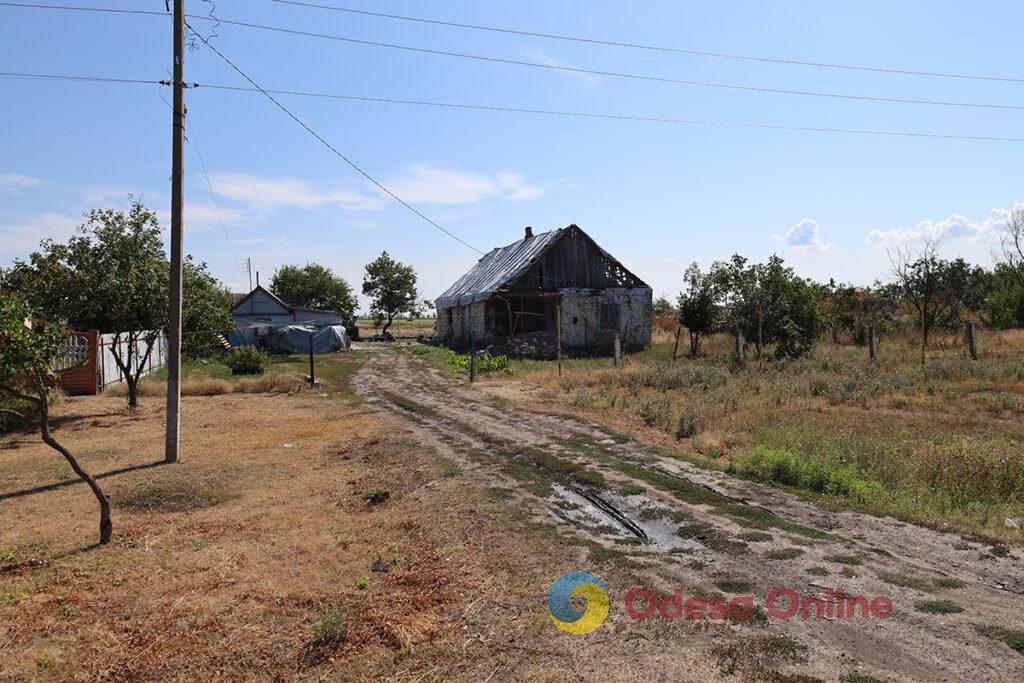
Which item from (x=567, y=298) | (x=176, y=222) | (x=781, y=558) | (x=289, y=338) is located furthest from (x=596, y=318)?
(x=781, y=558)

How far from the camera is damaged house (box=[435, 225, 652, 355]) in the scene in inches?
1337

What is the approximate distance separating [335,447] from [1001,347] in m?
25.1

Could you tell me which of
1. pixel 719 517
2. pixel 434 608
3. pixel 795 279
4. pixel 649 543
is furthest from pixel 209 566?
pixel 795 279

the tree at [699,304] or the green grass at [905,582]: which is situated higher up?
the tree at [699,304]

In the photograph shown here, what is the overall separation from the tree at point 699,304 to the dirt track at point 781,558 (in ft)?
68.2

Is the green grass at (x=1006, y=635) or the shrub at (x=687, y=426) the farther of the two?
the shrub at (x=687, y=426)

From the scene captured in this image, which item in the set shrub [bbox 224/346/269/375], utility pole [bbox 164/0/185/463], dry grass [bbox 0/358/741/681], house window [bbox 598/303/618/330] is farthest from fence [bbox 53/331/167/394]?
house window [bbox 598/303/618/330]

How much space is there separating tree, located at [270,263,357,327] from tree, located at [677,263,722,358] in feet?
162

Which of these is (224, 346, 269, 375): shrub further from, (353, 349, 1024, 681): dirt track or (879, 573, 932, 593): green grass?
(879, 573, 932, 593): green grass

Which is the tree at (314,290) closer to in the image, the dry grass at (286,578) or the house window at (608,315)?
the house window at (608,315)

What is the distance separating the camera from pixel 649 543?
6.62m

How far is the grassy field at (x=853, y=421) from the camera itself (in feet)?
27.1

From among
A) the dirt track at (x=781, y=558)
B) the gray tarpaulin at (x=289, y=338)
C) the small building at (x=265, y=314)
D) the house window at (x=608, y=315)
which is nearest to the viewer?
the dirt track at (x=781, y=558)

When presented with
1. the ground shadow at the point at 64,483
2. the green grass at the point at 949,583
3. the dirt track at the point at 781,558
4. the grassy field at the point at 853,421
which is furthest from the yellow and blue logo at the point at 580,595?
the ground shadow at the point at 64,483
